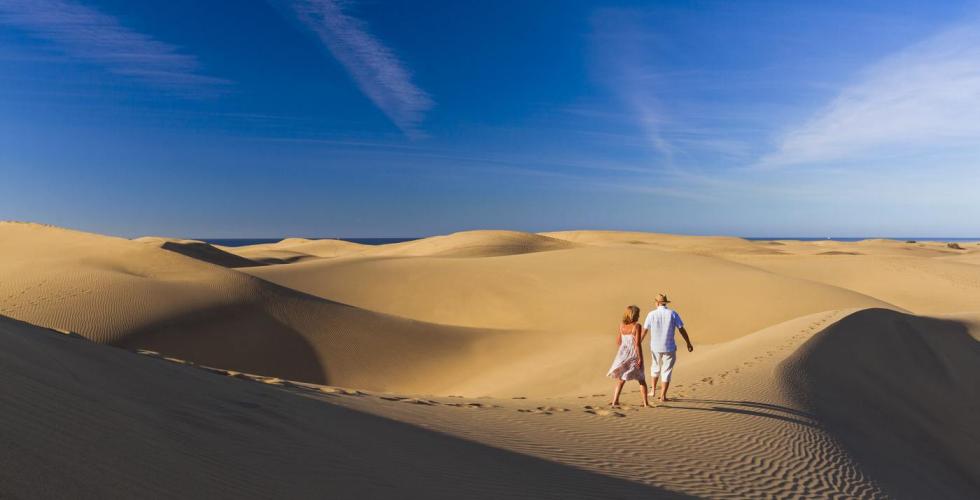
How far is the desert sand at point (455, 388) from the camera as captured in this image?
3941mm

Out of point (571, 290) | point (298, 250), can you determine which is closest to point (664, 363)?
point (571, 290)

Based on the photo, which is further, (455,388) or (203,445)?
(455,388)

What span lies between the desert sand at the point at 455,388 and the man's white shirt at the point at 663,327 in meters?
1.04

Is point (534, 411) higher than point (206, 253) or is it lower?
lower

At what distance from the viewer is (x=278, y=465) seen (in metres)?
4.20

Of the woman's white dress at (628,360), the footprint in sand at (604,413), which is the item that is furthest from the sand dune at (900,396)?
the footprint in sand at (604,413)

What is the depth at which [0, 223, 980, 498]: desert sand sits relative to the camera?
394 centimetres

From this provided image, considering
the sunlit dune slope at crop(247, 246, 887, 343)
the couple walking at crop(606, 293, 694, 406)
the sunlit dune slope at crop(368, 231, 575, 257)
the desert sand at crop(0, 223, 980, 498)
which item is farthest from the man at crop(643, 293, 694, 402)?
the sunlit dune slope at crop(368, 231, 575, 257)

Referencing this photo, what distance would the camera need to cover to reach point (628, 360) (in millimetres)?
8281

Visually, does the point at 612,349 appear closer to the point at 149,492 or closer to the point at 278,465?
the point at 278,465

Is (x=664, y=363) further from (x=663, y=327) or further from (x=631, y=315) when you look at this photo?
(x=631, y=315)

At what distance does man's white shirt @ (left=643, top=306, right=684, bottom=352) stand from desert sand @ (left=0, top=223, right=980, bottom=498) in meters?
1.04

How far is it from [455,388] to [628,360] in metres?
8.58

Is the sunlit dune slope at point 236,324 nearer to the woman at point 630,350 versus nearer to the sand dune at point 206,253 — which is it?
the woman at point 630,350
